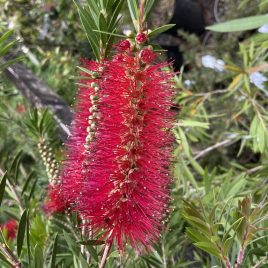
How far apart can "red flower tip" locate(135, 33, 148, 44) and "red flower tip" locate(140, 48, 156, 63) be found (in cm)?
1

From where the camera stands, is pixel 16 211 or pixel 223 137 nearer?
pixel 16 211

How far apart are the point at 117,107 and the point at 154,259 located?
12.3 inches

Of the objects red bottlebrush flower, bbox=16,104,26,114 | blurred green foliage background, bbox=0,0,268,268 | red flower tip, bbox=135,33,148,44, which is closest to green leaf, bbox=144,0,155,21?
red flower tip, bbox=135,33,148,44

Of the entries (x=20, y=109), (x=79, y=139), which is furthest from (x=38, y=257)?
(x=20, y=109)

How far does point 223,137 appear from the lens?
2252 mm

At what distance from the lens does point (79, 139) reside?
538 millimetres

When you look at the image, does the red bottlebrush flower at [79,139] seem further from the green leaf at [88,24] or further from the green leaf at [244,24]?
the green leaf at [244,24]

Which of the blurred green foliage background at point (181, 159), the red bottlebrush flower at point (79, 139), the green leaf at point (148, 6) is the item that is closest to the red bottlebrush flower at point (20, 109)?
the blurred green foliage background at point (181, 159)

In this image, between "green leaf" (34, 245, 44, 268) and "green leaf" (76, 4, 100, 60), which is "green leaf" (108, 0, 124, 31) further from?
"green leaf" (34, 245, 44, 268)

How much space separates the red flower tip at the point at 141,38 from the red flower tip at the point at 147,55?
0.01m

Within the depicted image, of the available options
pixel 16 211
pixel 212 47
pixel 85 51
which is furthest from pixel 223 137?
pixel 16 211

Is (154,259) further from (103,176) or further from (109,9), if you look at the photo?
(109,9)

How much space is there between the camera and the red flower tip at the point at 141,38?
46 centimetres

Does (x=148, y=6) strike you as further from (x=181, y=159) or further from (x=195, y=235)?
(x=181, y=159)
